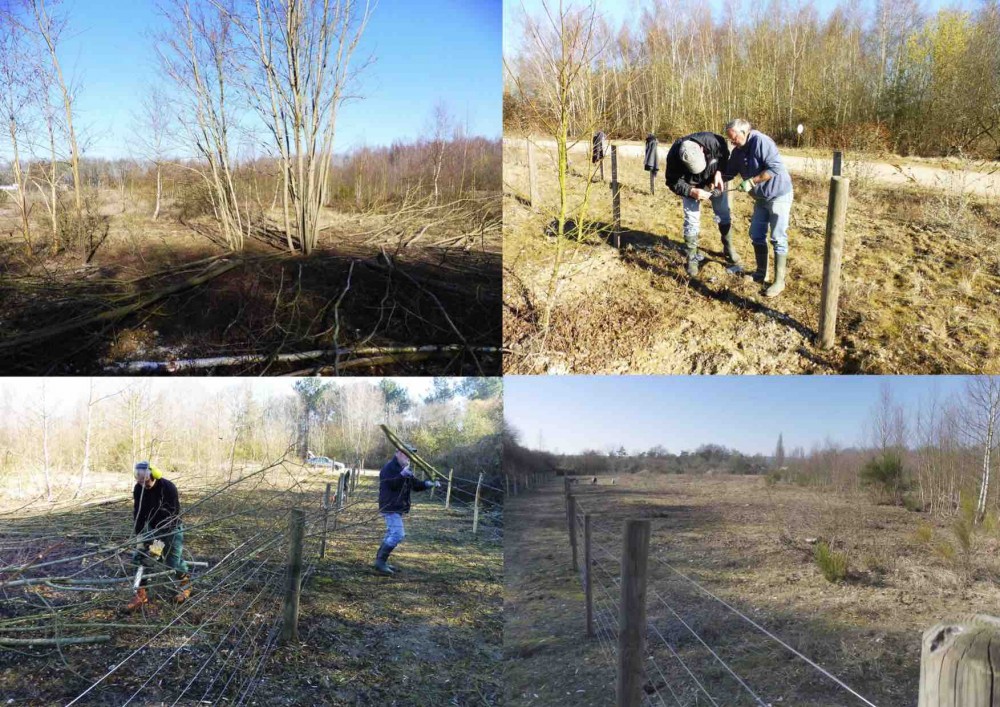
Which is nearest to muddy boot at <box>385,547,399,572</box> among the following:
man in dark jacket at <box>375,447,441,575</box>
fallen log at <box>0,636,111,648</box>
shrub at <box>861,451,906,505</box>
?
man in dark jacket at <box>375,447,441,575</box>

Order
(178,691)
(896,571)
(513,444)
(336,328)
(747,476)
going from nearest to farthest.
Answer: (178,691), (336,328), (513,444), (896,571), (747,476)

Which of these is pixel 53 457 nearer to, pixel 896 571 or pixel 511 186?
pixel 511 186

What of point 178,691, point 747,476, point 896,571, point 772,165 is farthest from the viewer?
point 747,476

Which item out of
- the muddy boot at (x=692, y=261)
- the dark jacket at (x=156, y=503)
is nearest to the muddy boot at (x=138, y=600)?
the dark jacket at (x=156, y=503)

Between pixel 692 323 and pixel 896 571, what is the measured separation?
3121 millimetres

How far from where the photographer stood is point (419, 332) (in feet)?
16.5

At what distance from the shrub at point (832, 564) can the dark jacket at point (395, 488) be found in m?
3.45

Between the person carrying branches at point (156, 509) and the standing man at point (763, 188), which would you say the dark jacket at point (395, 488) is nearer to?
the person carrying branches at point (156, 509)

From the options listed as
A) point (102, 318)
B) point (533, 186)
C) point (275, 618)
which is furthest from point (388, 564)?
point (533, 186)

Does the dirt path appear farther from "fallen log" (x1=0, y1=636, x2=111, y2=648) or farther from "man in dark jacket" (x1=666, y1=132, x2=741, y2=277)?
"fallen log" (x1=0, y1=636, x2=111, y2=648)

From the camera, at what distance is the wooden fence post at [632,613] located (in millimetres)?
2766

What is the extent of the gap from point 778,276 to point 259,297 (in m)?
3.56

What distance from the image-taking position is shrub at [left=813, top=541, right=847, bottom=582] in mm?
5902

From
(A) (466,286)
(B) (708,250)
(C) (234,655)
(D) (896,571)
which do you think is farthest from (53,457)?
(D) (896,571)
